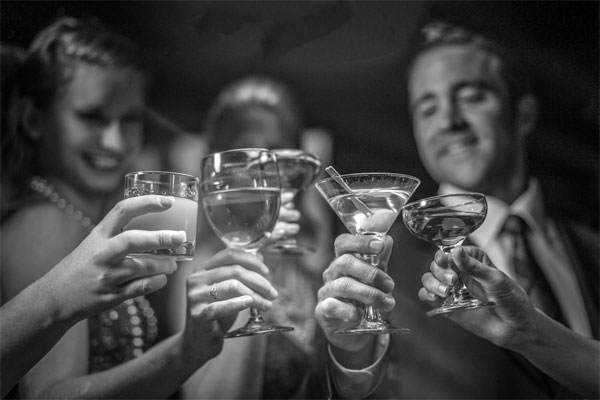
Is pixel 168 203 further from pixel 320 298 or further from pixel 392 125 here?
pixel 392 125

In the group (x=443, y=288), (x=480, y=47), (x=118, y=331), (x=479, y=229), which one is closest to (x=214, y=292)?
(x=443, y=288)

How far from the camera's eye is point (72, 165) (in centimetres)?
216

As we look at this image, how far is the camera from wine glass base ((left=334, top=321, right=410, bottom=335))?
1.36m

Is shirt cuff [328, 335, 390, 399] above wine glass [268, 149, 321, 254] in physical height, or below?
below

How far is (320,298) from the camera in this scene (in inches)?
58.1

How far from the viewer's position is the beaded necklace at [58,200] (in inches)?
82.4

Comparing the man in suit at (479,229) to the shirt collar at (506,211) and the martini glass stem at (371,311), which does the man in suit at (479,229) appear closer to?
the shirt collar at (506,211)


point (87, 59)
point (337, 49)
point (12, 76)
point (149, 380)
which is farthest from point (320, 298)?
point (12, 76)

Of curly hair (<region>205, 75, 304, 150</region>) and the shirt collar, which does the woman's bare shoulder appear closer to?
curly hair (<region>205, 75, 304, 150</region>)

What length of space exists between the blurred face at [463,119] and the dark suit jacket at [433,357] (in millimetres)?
349

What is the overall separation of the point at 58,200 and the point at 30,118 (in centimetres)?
36

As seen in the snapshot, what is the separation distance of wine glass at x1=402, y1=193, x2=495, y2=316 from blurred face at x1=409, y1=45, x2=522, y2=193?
731 millimetres

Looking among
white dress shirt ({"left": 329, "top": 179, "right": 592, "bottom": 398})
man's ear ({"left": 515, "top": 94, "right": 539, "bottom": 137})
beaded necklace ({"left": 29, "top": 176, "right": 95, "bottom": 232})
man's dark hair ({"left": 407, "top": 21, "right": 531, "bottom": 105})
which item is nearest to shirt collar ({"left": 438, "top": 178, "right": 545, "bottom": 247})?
white dress shirt ({"left": 329, "top": 179, "right": 592, "bottom": 398})

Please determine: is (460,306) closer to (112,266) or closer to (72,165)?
(112,266)
